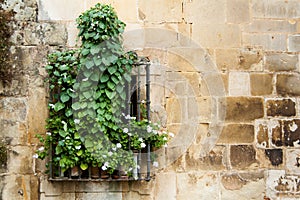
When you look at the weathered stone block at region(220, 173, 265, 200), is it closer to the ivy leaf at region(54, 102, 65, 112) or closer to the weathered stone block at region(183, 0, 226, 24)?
the weathered stone block at region(183, 0, 226, 24)

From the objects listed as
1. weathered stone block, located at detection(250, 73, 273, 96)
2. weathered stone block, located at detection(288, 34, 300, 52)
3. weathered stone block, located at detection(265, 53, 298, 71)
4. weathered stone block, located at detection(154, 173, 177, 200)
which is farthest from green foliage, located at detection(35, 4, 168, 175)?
weathered stone block, located at detection(288, 34, 300, 52)

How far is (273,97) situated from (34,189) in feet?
6.92

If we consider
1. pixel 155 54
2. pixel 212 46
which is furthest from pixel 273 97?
pixel 155 54

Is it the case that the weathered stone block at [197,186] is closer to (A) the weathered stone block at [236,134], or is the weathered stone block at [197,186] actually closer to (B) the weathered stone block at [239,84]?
(A) the weathered stone block at [236,134]

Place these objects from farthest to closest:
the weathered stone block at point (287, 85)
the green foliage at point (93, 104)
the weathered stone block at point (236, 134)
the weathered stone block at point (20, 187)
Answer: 1. the weathered stone block at point (287, 85)
2. the weathered stone block at point (236, 134)
3. the weathered stone block at point (20, 187)
4. the green foliage at point (93, 104)

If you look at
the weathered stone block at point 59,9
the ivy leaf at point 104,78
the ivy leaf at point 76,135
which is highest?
the weathered stone block at point 59,9

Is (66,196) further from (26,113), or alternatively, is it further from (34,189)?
(26,113)

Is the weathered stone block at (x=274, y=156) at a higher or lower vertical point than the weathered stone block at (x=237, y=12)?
lower

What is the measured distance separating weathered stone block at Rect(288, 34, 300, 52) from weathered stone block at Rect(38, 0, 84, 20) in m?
1.79

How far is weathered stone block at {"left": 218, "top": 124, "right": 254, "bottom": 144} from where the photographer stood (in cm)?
434

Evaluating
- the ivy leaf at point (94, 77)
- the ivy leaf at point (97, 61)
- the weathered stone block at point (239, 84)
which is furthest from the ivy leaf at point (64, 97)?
the weathered stone block at point (239, 84)

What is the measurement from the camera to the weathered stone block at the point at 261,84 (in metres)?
4.41

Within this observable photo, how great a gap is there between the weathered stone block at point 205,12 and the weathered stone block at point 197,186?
128 cm

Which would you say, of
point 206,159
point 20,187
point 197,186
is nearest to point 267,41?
point 206,159
